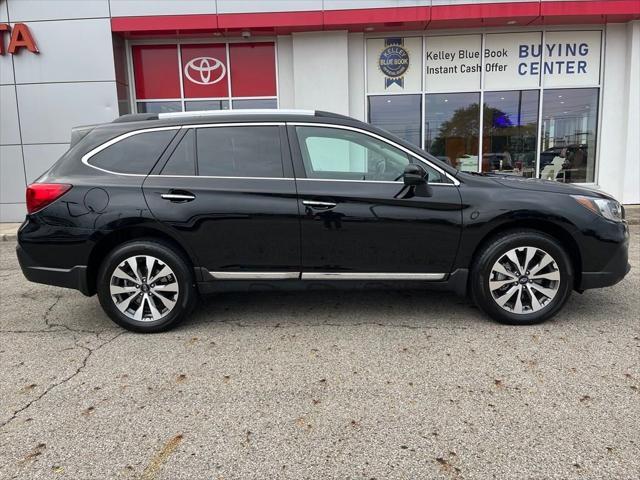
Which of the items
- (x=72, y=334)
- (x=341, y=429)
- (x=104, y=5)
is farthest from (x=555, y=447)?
(x=104, y=5)

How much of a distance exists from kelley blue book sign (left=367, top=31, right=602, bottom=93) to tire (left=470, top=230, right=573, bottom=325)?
27.5ft

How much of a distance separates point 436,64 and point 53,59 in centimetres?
867

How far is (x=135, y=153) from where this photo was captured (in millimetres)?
4250

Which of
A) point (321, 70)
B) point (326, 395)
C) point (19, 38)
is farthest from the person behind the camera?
point (321, 70)

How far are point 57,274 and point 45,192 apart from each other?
2.30 feet

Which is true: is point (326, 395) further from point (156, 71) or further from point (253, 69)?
point (156, 71)

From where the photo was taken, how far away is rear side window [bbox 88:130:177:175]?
4218 mm

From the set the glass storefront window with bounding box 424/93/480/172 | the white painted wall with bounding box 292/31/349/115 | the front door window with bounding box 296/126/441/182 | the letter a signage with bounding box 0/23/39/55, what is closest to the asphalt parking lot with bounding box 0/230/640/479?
the front door window with bounding box 296/126/441/182

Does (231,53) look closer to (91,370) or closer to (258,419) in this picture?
(91,370)

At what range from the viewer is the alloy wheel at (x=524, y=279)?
4.14 m

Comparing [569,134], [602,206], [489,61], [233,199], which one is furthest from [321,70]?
[602,206]

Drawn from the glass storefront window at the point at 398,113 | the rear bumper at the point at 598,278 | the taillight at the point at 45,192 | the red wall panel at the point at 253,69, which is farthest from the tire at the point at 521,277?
the red wall panel at the point at 253,69

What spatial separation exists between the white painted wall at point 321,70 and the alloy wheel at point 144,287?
7978 mm

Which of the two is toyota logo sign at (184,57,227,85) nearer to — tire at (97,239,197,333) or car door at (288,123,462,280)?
car door at (288,123,462,280)
